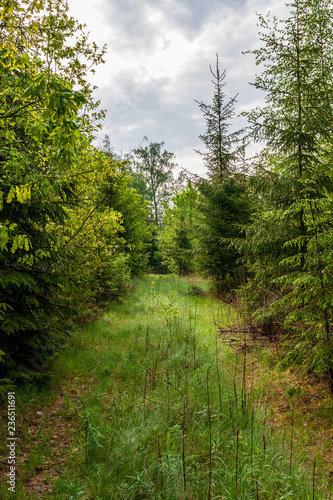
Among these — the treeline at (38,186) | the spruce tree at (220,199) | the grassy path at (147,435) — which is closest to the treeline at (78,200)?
the treeline at (38,186)

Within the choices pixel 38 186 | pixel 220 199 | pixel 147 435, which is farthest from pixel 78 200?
pixel 220 199

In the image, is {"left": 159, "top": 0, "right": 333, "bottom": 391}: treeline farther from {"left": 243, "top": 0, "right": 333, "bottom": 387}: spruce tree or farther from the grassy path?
the grassy path

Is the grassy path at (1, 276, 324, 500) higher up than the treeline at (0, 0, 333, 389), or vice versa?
the treeline at (0, 0, 333, 389)

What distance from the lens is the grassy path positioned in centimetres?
262

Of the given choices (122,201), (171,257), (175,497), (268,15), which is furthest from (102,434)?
(171,257)

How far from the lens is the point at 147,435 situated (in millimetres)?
3223

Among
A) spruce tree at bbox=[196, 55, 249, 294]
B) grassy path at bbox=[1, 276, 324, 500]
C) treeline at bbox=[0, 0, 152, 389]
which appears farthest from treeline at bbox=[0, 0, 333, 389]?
spruce tree at bbox=[196, 55, 249, 294]

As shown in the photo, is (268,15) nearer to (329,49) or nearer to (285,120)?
(285,120)

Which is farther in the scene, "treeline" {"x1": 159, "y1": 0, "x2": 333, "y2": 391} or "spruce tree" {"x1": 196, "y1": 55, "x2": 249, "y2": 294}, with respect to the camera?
"spruce tree" {"x1": 196, "y1": 55, "x2": 249, "y2": 294}

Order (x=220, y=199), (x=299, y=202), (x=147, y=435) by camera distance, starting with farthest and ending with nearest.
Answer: (x=220, y=199) → (x=299, y=202) → (x=147, y=435)

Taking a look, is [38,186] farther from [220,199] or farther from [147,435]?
[220,199]

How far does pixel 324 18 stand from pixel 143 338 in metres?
14.9

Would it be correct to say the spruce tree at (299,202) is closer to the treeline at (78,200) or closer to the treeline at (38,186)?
the treeline at (78,200)

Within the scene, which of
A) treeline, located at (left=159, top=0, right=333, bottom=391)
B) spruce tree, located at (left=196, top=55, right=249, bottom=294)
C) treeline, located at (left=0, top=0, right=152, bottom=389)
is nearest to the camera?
treeline, located at (left=0, top=0, right=152, bottom=389)
